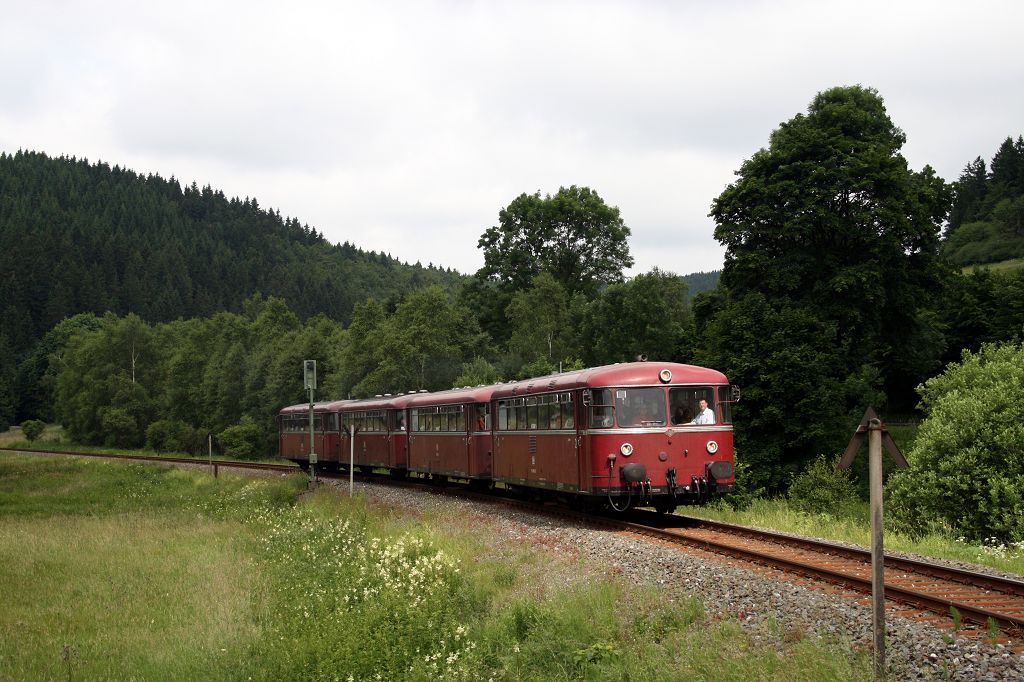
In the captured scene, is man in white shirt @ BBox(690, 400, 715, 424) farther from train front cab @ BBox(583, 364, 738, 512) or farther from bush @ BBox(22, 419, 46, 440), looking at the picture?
bush @ BBox(22, 419, 46, 440)

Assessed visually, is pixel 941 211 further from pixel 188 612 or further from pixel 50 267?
pixel 50 267

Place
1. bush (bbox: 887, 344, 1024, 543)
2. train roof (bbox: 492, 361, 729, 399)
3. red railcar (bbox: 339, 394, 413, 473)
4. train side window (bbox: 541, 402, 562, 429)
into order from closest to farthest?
train roof (bbox: 492, 361, 729, 399) < bush (bbox: 887, 344, 1024, 543) < train side window (bbox: 541, 402, 562, 429) < red railcar (bbox: 339, 394, 413, 473)

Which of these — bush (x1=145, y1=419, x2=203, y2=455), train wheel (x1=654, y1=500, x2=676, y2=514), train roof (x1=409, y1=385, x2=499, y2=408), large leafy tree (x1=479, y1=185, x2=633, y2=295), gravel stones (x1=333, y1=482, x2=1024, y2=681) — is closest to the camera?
gravel stones (x1=333, y1=482, x2=1024, y2=681)

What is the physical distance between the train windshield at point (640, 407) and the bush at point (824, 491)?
9.96 meters

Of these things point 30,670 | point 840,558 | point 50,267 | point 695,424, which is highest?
point 50,267

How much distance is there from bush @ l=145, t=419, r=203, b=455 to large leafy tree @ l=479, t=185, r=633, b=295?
31.8 m

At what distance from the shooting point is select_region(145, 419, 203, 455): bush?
86.4m

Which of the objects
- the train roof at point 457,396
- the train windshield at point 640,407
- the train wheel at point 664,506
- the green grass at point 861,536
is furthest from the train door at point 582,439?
the train roof at point 457,396

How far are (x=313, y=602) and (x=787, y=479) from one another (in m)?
25.7

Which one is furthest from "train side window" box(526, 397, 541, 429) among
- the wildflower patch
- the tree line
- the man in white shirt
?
the tree line

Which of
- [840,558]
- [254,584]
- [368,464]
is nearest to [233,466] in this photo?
[368,464]

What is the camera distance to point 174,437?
87.4m

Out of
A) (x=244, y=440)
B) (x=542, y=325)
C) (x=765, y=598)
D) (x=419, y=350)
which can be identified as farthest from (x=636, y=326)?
(x=765, y=598)

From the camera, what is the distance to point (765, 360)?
3762 centimetres
